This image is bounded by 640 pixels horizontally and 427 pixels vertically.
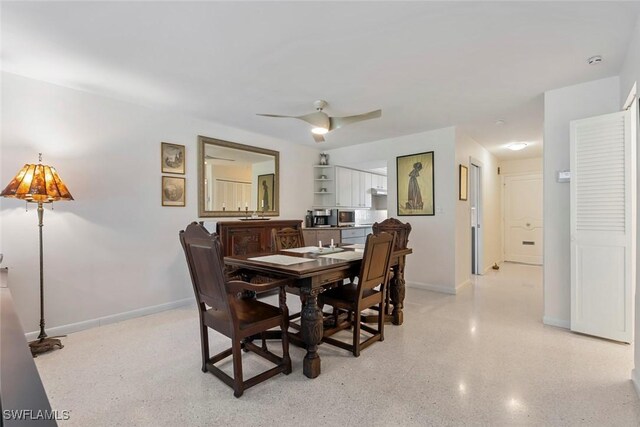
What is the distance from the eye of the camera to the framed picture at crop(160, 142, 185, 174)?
3.56 m

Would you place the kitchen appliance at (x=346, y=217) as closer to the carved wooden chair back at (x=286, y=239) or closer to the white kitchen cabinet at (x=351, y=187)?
the white kitchen cabinet at (x=351, y=187)

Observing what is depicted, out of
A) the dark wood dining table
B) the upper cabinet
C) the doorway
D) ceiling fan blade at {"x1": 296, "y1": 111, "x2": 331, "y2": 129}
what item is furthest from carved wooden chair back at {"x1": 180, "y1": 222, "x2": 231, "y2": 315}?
the doorway

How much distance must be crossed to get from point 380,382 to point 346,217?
3999 millimetres

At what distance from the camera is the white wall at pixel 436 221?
165 inches

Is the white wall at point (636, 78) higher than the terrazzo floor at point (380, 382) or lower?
higher

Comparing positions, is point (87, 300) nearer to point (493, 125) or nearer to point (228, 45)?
point (228, 45)

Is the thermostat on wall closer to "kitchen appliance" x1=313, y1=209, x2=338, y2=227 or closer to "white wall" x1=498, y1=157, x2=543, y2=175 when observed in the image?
"kitchen appliance" x1=313, y1=209, x2=338, y2=227

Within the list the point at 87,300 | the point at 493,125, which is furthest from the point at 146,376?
the point at 493,125

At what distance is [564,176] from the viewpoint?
2895 mm

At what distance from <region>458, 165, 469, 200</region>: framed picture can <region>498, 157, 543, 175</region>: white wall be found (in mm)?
2871

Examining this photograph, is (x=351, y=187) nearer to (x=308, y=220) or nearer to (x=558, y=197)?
(x=308, y=220)

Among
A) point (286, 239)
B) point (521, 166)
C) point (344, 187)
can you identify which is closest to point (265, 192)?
point (286, 239)

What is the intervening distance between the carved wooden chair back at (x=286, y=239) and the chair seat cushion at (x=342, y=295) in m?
0.93

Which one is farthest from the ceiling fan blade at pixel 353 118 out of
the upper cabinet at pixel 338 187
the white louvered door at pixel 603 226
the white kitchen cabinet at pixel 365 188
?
the white kitchen cabinet at pixel 365 188
